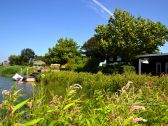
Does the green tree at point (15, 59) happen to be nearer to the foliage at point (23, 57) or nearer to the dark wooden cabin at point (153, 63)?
the foliage at point (23, 57)

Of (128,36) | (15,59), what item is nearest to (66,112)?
(128,36)

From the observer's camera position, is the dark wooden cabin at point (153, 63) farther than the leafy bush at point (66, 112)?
Yes

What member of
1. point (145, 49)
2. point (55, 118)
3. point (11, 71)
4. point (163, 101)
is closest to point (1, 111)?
point (55, 118)

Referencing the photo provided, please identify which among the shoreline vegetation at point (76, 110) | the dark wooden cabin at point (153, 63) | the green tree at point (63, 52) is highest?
the green tree at point (63, 52)

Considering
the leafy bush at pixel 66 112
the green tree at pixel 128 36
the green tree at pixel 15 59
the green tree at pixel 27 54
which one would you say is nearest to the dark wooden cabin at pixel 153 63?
the green tree at pixel 128 36

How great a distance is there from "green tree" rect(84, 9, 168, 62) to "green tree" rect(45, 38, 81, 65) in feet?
53.9

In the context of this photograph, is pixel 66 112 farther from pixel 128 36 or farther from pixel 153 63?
pixel 128 36

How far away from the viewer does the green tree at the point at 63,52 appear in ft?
214

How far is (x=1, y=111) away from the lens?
3330 mm

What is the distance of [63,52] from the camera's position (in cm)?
6569

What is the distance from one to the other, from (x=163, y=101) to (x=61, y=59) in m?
60.5

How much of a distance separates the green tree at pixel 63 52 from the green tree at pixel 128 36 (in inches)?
647

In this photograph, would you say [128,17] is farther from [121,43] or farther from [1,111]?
[1,111]

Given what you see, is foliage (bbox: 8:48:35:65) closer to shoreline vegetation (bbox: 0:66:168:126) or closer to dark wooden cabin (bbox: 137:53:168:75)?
dark wooden cabin (bbox: 137:53:168:75)
